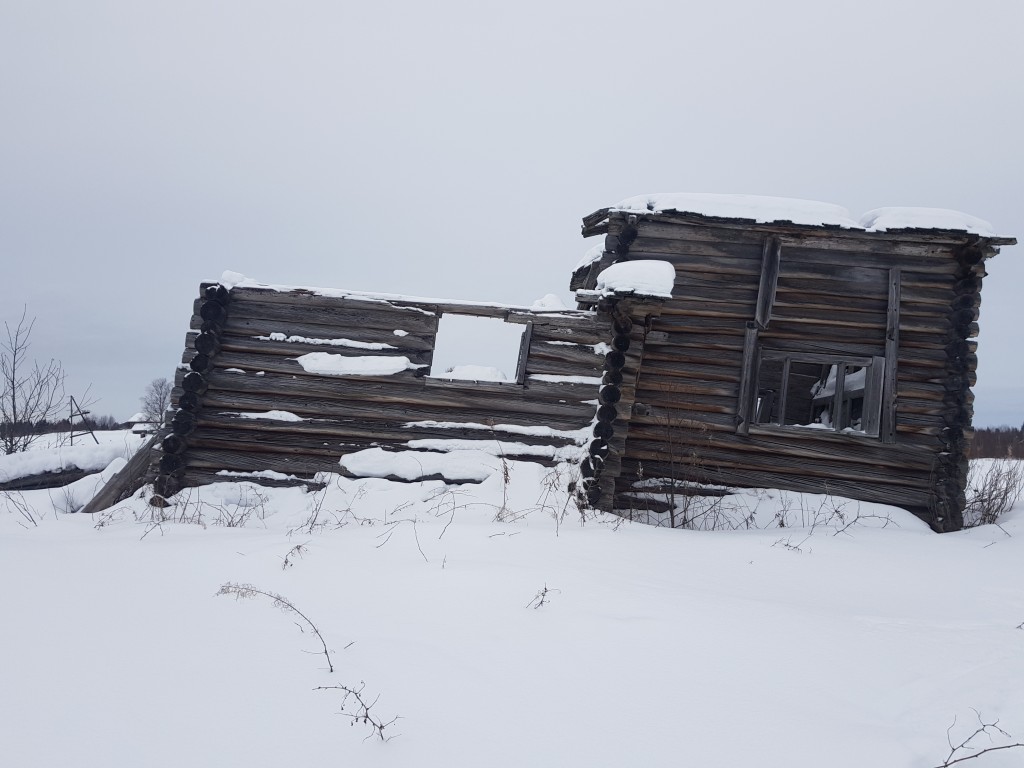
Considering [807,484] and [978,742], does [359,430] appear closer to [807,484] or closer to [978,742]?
[807,484]

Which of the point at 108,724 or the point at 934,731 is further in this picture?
the point at 934,731

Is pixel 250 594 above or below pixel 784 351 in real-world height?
below

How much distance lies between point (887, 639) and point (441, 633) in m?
2.16

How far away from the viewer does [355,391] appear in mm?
9000

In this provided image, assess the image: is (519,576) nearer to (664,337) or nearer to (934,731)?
(934,731)

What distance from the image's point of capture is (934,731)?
7.46 feet

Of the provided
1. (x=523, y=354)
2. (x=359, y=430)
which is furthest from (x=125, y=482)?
(x=523, y=354)

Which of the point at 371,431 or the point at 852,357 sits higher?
the point at 852,357

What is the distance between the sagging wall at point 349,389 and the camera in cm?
891

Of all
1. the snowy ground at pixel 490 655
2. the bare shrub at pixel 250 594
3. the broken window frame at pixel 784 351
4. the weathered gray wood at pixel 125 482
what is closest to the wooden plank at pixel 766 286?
the broken window frame at pixel 784 351

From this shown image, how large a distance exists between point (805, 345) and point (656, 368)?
1.96 meters

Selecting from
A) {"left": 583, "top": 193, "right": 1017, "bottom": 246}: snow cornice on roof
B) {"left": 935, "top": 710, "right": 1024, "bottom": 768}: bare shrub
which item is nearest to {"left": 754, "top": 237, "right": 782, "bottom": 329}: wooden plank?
{"left": 583, "top": 193, "right": 1017, "bottom": 246}: snow cornice on roof

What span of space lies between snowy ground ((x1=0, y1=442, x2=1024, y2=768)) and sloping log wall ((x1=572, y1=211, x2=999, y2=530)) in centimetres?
343

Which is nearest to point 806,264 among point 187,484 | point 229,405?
point 229,405
